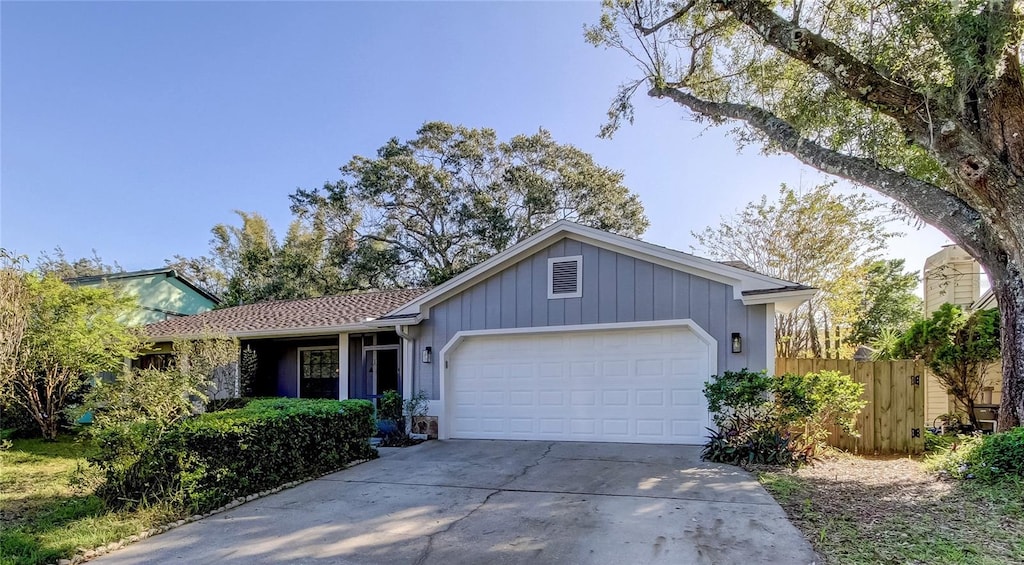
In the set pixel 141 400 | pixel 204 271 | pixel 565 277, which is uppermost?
pixel 204 271

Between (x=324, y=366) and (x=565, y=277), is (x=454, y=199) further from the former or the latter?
(x=565, y=277)

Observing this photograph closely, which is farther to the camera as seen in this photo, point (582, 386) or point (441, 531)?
point (582, 386)

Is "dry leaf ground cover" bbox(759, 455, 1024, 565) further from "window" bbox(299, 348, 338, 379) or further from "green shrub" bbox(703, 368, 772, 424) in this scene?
"window" bbox(299, 348, 338, 379)

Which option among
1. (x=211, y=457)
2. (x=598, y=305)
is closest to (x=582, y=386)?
(x=598, y=305)

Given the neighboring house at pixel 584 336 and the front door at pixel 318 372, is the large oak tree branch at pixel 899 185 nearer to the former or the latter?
the neighboring house at pixel 584 336

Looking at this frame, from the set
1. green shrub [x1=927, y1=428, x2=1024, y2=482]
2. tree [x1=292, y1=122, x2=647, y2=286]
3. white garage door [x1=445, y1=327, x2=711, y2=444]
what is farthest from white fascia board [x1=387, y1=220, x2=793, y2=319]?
tree [x1=292, y1=122, x2=647, y2=286]

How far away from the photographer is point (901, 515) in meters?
4.61

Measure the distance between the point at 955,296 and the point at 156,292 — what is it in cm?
2382

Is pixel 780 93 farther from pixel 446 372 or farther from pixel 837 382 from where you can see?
pixel 446 372

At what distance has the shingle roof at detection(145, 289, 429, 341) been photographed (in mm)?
11695

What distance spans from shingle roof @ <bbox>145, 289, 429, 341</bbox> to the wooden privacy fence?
29.4 feet

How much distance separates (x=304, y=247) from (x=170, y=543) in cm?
2022

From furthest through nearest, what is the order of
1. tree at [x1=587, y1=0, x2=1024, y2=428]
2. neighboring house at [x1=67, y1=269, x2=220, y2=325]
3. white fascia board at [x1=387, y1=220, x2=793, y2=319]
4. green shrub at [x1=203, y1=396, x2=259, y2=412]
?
neighboring house at [x1=67, y1=269, x2=220, y2=325]
green shrub at [x1=203, y1=396, x2=259, y2=412]
white fascia board at [x1=387, y1=220, x2=793, y2=319]
tree at [x1=587, y1=0, x2=1024, y2=428]

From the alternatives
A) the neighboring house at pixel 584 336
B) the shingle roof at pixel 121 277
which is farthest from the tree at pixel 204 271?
the neighboring house at pixel 584 336
